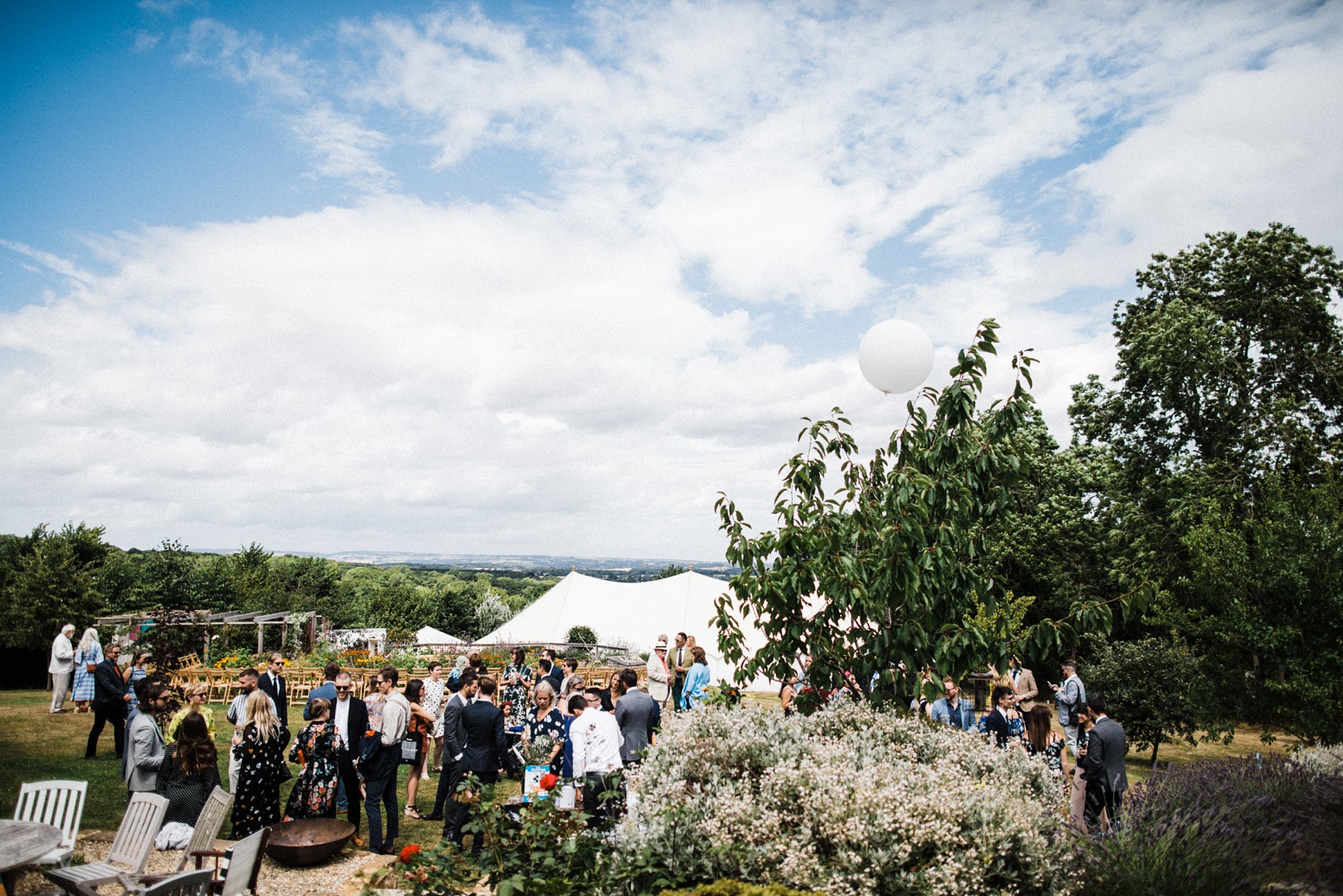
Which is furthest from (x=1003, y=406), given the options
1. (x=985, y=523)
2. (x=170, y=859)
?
(x=170, y=859)

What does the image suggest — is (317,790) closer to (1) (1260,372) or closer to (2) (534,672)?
(2) (534,672)

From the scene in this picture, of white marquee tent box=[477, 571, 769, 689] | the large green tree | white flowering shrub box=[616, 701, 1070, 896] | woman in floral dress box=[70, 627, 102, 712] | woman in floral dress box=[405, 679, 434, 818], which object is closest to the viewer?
white flowering shrub box=[616, 701, 1070, 896]

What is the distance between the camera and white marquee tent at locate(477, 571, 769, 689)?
88.3 feet

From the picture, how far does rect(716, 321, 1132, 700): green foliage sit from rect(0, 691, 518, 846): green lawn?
485 centimetres

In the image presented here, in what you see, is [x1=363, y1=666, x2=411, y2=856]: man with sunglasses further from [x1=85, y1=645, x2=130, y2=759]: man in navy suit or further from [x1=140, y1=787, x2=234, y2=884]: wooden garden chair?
[x1=85, y1=645, x2=130, y2=759]: man in navy suit

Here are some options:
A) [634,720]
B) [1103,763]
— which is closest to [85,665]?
[634,720]

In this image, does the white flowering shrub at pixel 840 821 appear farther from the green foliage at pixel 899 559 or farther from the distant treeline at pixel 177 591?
the distant treeline at pixel 177 591

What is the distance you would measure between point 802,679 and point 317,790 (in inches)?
189

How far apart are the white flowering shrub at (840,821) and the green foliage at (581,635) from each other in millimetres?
22119

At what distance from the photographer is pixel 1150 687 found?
12.3 m

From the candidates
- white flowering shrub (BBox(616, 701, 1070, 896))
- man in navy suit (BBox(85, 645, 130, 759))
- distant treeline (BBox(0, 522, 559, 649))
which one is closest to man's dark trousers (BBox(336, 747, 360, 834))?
white flowering shrub (BBox(616, 701, 1070, 896))

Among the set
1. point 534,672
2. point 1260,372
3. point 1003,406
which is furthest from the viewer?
point 1260,372

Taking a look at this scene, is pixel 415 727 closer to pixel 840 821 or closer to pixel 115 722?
pixel 115 722

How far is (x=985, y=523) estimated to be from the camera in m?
7.07
